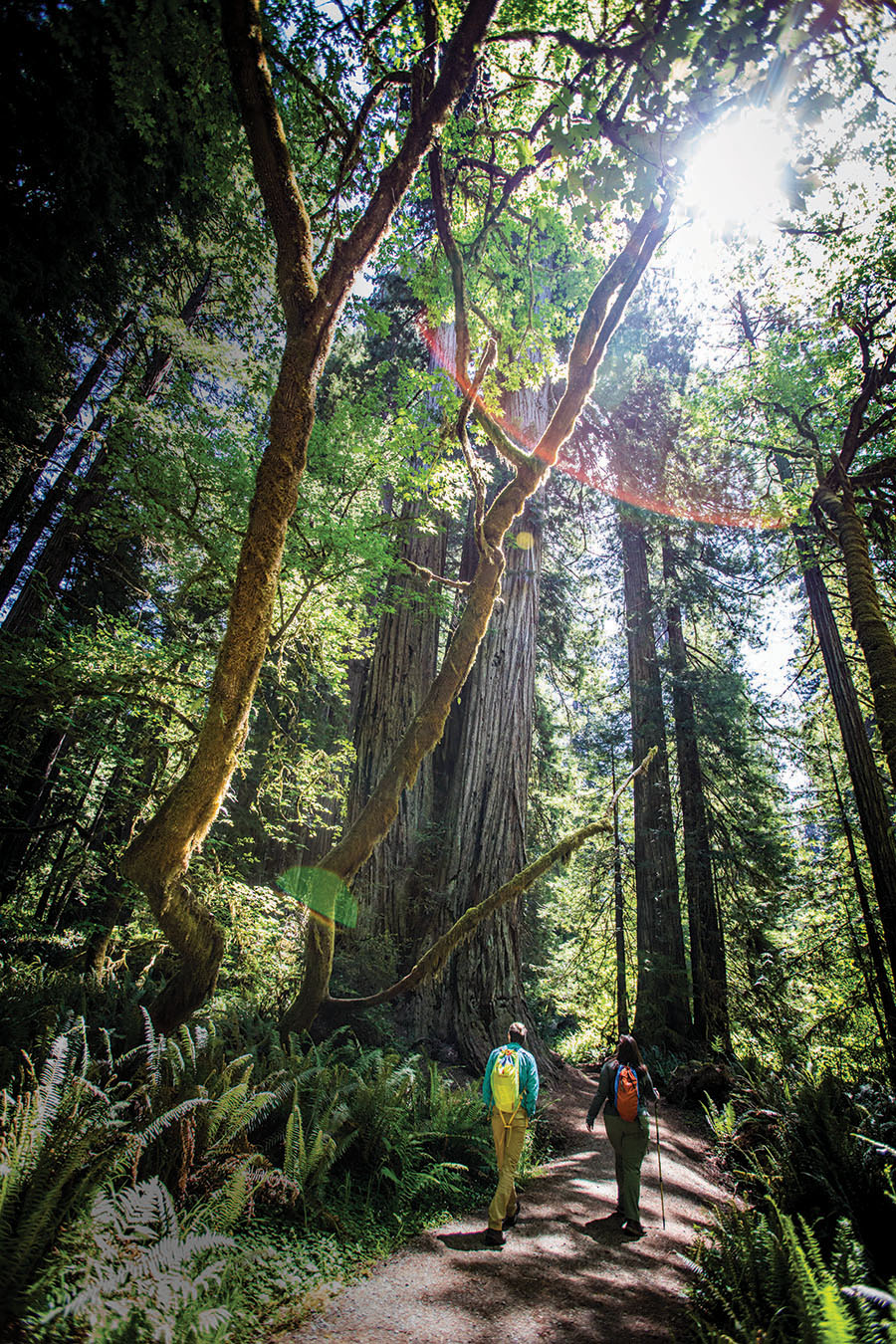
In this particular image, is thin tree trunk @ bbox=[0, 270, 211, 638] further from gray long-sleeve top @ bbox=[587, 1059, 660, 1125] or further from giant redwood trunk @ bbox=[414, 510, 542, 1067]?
gray long-sleeve top @ bbox=[587, 1059, 660, 1125]

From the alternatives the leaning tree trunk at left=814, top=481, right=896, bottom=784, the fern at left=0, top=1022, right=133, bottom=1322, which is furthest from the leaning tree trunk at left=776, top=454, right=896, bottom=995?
the fern at left=0, top=1022, right=133, bottom=1322

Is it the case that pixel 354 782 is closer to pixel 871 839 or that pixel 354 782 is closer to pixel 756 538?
pixel 871 839

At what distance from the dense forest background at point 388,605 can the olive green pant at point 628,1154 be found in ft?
3.52

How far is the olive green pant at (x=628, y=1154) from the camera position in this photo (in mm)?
Answer: 4414

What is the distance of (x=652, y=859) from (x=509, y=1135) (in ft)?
28.4

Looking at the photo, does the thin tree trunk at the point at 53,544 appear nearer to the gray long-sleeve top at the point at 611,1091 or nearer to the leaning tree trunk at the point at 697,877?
the gray long-sleeve top at the point at 611,1091

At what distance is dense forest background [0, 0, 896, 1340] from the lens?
3146 millimetres

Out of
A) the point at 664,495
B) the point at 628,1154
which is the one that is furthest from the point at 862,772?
the point at 664,495

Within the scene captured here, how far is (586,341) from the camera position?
452 cm

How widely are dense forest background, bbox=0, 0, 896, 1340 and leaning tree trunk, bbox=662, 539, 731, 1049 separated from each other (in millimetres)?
77

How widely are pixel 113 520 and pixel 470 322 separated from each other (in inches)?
170

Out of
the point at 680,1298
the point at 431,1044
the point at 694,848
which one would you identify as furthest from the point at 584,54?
the point at 694,848

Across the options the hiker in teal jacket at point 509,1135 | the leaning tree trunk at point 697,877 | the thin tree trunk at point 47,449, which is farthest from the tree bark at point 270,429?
the leaning tree trunk at point 697,877

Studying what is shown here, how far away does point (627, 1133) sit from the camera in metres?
4.68
